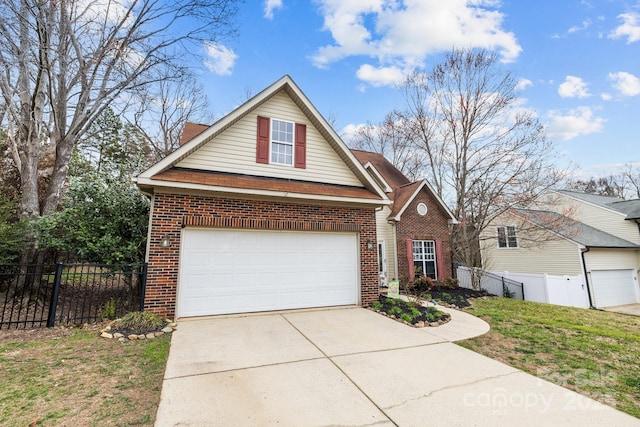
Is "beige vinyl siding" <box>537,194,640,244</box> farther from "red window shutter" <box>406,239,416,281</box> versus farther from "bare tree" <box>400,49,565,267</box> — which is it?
"red window shutter" <box>406,239,416,281</box>

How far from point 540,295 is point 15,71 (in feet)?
72.4

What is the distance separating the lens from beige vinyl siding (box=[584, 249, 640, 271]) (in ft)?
51.5

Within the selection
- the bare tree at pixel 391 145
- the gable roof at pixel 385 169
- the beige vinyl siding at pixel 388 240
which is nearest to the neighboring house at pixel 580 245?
the beige vinyl siding at pixel 388 240

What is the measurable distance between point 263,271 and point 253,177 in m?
2.62

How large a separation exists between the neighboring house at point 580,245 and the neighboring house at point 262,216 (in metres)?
10.7

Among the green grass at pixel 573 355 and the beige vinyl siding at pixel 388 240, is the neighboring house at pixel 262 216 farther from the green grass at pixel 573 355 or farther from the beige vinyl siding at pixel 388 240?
the beige vinyl siding at pixel 388 240

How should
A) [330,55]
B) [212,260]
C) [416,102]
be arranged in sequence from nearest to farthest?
[212,260] → [330,55] → [416,102]

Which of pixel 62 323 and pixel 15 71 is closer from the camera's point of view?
pixel 62 323

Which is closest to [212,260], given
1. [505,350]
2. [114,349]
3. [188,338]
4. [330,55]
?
[188,338]

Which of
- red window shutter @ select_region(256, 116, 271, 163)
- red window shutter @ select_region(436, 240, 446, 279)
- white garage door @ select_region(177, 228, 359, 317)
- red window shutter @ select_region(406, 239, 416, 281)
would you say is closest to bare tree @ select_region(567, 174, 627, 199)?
red window shutter @ select_region(436, 240, 446, 279)

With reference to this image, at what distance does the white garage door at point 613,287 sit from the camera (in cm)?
1559

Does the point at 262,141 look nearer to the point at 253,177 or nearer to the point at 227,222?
the point at 253,177

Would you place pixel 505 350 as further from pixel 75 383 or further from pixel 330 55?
pixel 330 55

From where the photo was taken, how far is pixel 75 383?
371cm
